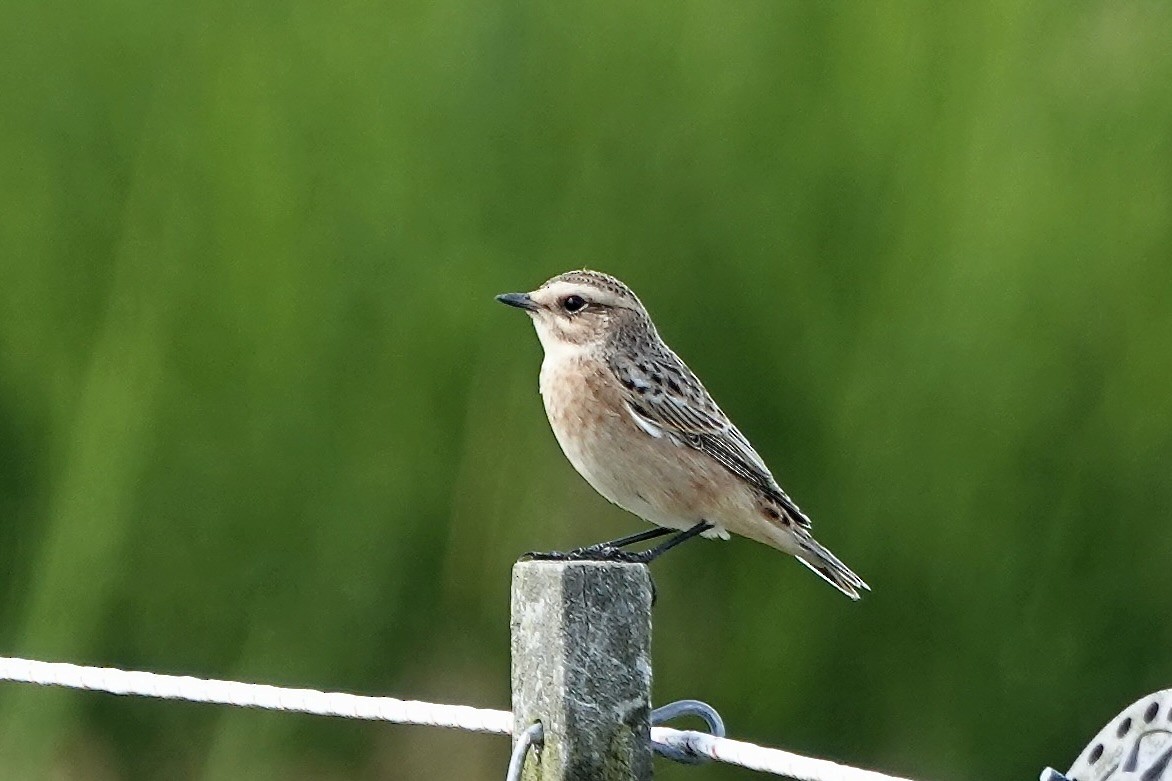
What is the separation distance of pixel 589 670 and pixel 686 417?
2017mm

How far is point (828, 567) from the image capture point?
145 inches

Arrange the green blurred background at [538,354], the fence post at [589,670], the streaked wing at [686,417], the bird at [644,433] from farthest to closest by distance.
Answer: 1. the green blurred background at [538,354]
2. the streaked wing at [686,417]
3. the bird at [644,433]
4. the fence post at [589,670]

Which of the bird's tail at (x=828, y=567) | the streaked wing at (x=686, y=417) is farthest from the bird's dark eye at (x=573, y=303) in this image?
the bird's tail at (x=828, y=567)

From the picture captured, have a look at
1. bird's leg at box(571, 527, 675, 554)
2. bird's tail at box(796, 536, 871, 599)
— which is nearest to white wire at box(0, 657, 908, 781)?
bird's leg at box(571, 527, 675, 554)

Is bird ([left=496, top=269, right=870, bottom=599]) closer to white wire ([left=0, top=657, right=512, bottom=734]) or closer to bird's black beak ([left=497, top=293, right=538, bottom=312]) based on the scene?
bird's black beak ([left=497, top=293, right=538, bottom=312])

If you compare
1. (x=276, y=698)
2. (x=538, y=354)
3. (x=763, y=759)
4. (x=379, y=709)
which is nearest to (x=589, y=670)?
(x=763, y=759)

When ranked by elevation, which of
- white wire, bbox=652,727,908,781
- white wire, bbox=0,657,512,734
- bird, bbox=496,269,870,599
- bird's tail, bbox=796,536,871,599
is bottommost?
white wire, bbox=0,657,512,734

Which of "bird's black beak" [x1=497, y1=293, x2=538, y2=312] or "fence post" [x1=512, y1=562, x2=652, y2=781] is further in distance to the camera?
"bird's black beak" [x1=497, y1=293, x2=538, y2=312]

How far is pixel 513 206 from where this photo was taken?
4172 mm

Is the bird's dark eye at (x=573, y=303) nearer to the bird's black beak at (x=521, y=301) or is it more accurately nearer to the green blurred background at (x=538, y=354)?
the bird's black beak at (x=521, y=301)

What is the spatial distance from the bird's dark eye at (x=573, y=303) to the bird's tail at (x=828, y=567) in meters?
0.75

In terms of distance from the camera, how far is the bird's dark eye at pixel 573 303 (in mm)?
3754

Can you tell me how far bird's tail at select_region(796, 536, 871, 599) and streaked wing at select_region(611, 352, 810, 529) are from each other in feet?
0.19

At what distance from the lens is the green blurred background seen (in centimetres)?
387
